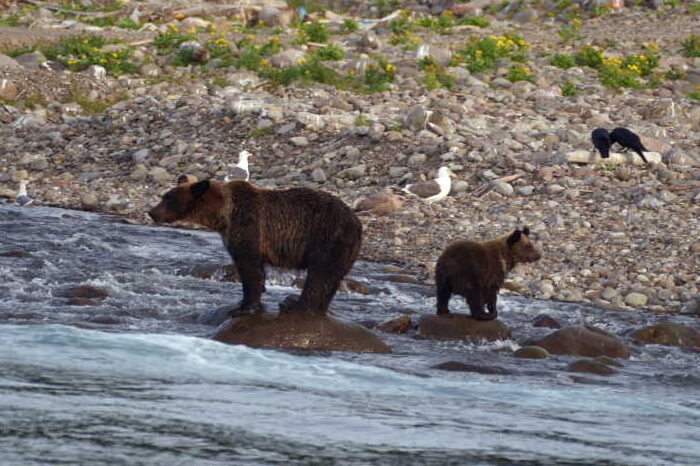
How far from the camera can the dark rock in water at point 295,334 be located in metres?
10.1

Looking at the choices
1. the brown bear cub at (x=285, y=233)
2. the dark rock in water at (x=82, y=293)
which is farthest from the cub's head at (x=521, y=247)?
the dark rock in water at (x=82, y=293)

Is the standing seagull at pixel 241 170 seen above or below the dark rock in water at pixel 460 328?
above

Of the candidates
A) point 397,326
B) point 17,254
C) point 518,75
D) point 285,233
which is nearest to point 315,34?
point 518,75

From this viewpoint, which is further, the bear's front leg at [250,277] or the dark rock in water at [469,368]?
the bear's front leg at [250,277]

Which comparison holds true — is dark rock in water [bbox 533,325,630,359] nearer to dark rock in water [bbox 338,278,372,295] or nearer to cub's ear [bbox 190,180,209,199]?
dark rock in water [bbox 338,278,372,295]

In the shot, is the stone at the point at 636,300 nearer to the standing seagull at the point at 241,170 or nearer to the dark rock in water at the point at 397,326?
the dark rock in water at the point at 397,326

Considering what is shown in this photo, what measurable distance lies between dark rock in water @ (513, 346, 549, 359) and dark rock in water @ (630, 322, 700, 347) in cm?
130

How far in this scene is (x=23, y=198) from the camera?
17.6m

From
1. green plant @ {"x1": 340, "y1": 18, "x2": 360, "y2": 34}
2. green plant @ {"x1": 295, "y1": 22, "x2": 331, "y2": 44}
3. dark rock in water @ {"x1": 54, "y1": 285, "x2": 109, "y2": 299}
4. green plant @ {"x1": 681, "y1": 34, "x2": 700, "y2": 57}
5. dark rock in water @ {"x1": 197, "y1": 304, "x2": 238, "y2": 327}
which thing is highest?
green plant @ {"x1": 681, "y1": 34, "x2": 700, "y2": 57}

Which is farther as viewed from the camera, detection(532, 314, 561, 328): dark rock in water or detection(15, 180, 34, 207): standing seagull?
detection(15, 180, 34, 207): standing seagull

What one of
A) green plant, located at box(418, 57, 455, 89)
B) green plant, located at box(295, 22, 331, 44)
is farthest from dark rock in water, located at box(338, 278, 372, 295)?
green plant, located at box(295, 22, 331, 44)

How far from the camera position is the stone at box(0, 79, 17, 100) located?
2308cm

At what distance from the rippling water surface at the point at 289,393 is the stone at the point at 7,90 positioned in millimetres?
11019

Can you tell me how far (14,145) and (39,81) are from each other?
3113mm
